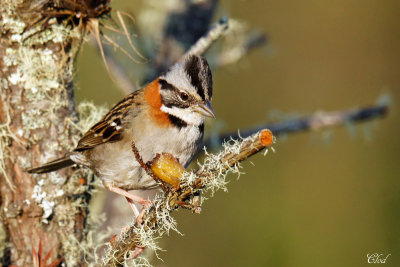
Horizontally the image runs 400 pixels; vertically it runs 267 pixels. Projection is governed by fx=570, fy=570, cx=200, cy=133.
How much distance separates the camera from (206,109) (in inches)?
132

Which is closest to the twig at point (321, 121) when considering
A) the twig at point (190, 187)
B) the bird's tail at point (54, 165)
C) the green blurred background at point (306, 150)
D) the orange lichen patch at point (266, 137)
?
the green blurred background at point (306, 150)

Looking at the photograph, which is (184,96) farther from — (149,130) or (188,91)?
(149,130)

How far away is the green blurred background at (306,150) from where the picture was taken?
5.55 m

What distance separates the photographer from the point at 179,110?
11.5ft

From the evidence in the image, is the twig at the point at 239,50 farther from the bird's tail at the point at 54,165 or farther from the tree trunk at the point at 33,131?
the bird's tail at the point at 54,165

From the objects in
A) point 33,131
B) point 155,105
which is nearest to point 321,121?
point 155,105

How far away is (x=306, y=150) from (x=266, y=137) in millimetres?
4694

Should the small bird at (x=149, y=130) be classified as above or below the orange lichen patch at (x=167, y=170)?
above

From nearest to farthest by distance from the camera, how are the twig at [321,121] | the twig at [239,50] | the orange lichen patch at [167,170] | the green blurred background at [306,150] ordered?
the orange lichen patch at [167,170]
the twig at [321,121]
the twig at [239,50]
the green blurred background at [306,150]

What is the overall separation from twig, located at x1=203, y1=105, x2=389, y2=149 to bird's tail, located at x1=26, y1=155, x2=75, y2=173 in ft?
3.97

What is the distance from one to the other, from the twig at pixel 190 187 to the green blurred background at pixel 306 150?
2455mm

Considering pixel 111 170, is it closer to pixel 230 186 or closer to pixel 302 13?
pixel 230 186

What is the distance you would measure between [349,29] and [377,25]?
344 mm

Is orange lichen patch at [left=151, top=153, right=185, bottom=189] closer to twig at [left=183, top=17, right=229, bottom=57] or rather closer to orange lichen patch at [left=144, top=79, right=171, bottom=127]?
orange lichen patch at [left=144, top=79, right=171, bottom=127]
